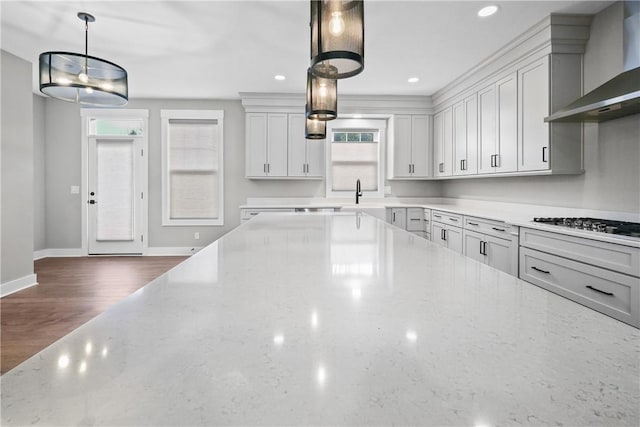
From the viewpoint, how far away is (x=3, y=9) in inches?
118

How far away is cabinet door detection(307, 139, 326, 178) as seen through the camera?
5543 millimetres

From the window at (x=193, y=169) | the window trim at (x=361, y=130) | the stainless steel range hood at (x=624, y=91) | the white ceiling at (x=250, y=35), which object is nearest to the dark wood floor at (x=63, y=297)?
the window at (x=193, y=169)

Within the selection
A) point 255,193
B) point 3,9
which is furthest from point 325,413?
point 255,193

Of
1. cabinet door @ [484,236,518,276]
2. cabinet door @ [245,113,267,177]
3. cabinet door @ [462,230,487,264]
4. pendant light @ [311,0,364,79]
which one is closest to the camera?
pendant light @ [311,0,364,79]

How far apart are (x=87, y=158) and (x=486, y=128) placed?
6088 millimetres

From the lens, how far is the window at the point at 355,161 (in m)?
5.86

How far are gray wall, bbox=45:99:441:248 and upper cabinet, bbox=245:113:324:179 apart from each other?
1.42 ft

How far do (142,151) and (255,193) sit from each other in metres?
2.01

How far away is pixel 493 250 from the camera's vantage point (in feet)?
11.2

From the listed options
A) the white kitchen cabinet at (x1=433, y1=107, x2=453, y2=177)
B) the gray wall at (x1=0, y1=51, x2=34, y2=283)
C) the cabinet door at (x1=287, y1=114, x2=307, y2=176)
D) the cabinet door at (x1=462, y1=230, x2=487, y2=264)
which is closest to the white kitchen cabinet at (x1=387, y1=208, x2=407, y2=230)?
the white kitchen cabinet at (x1=433, y1=107, x2=453, y2=177)

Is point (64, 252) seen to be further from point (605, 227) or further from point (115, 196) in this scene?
point (605, 227)

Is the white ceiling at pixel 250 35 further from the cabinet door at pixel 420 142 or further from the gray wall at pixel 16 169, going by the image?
the cabinet door at pixel 420 142

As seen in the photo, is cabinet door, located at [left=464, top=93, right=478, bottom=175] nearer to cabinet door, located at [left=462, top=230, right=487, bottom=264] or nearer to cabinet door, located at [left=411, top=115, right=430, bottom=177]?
cabinet door, located at [left=462, top=230, right=487, bottom=264]

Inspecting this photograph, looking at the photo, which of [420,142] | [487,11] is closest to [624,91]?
[487,11]
